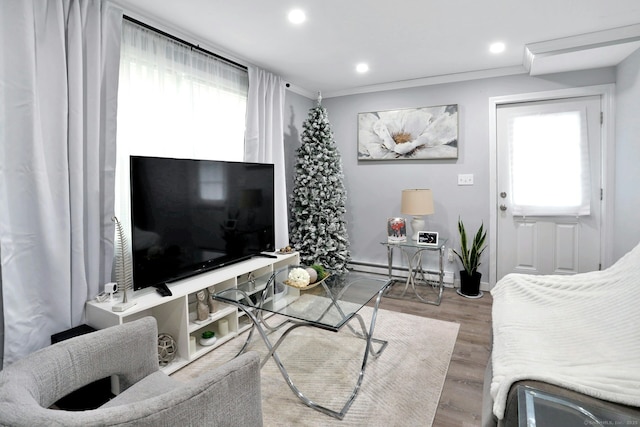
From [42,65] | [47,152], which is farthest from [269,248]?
[42,65]

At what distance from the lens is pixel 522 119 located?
143 inches

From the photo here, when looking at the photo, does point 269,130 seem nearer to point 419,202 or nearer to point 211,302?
point 419,202

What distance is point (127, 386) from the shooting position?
4.69 feet

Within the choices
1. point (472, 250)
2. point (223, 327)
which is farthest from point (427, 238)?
point (223, 327)

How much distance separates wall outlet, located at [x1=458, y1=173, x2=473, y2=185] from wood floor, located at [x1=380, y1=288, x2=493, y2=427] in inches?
49.4

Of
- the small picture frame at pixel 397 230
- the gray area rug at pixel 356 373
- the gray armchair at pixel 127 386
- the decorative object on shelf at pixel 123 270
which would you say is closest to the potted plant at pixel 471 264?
the small picture frame at pixel 397 230

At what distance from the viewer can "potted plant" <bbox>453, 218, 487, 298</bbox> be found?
363cm

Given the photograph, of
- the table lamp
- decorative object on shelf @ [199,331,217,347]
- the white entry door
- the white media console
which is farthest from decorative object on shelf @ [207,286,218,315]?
the white entry door

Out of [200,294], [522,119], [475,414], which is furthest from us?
[522,119]

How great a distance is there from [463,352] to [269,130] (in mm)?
2749

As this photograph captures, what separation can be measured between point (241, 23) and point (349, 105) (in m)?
2.19

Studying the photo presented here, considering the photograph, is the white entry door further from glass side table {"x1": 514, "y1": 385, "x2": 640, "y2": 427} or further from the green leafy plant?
glass side table {"x1": 514, "y1": 385, "x2": 640, "y2": 427}

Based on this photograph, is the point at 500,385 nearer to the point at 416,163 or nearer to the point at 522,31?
the point at 522,31

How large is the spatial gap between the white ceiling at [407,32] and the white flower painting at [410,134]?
54 centimetres
